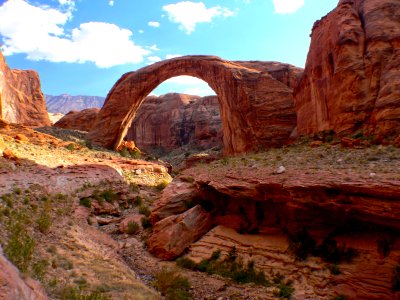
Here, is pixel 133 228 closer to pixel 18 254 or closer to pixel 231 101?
pixel 18 254

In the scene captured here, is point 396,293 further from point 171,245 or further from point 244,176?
point 171,245

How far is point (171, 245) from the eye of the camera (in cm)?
1073

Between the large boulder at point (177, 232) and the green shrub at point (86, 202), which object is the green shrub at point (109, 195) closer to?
the green shrub at point (86, 202)

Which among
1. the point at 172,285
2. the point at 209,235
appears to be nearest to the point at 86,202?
the point at 209,235

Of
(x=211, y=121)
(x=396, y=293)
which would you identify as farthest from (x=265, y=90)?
(x=211, y=121)

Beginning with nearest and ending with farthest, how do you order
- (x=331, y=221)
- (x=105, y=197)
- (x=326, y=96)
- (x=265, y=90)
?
1. (x=331, y=221)
2. (x=326, y=96)
3. (x=105, y=197)
4. (x=265, y=90)

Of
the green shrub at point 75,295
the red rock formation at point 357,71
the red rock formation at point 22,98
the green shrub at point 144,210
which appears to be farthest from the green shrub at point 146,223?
the red rock formation at point 22,98

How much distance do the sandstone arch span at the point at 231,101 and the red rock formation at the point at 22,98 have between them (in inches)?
915

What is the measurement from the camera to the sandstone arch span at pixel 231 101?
2056 cm

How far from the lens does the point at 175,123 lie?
197ft

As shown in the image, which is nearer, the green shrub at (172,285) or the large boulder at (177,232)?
the green shrub at (172,285)

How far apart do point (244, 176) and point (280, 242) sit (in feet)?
7.70

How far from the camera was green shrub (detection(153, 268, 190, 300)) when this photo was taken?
26.2 feet

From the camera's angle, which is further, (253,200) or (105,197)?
(105,197)
